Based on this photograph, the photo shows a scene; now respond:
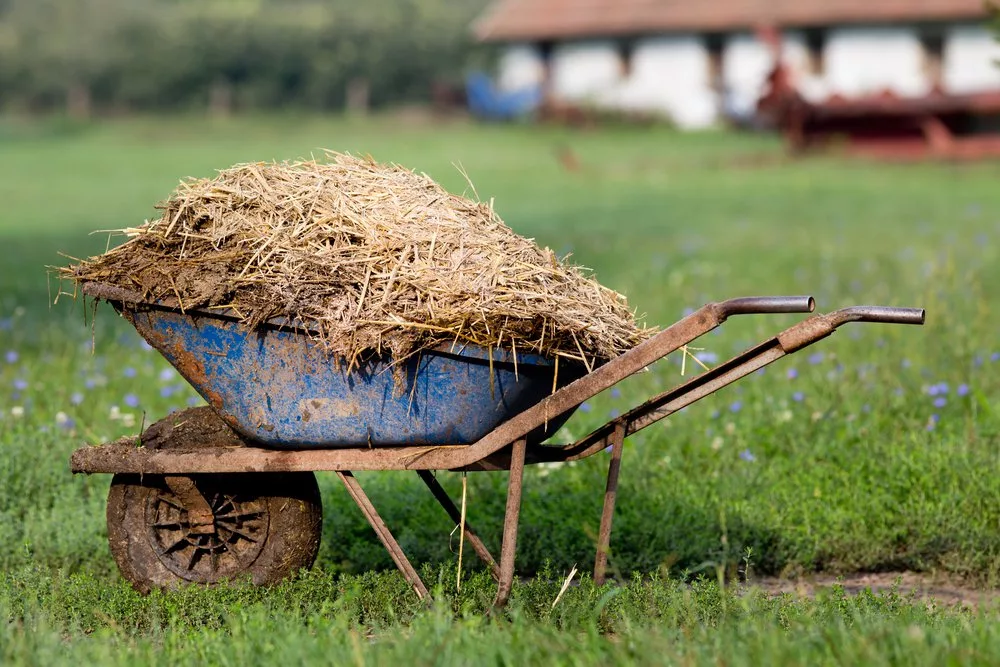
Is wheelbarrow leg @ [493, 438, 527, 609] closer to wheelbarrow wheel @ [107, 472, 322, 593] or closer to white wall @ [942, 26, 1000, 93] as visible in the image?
wheelbarrow wheel @ [107, 472, 322, 593]

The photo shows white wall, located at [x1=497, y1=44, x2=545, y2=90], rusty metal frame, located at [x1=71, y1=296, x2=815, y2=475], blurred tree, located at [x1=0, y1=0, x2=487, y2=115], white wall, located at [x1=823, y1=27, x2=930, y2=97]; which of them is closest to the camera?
rusty metal frame, located at [x1=71, y1=296, x2=815, y2=475]

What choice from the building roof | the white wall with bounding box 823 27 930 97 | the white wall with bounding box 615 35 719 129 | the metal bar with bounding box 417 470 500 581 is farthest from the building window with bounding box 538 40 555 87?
the metal bar with bounding box 417 470 500 581

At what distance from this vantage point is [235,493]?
15.3 ft

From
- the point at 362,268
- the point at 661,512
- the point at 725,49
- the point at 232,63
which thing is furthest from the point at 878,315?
the point at 232,63

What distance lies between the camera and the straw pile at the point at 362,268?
4059 millimetres

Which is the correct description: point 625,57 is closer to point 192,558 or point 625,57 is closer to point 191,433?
point 191,433

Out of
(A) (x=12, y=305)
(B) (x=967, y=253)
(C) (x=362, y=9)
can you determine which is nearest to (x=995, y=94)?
(B) (x=967, y=253)

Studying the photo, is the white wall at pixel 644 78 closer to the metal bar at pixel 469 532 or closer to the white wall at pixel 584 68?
the white wall at pixel 584 68

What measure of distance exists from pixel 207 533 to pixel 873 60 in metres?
38.7

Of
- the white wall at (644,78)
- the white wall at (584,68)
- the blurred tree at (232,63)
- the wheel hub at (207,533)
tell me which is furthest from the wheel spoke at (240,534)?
the blurred tree at (232,63)

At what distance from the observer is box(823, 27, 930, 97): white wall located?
39969mm

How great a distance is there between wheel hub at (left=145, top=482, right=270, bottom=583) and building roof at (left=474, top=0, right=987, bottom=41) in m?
34.9

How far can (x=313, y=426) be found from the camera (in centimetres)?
426

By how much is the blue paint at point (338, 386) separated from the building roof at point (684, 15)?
35.0 metres
